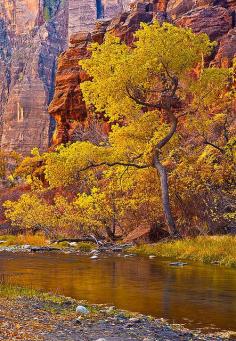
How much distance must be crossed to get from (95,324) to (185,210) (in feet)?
61.8

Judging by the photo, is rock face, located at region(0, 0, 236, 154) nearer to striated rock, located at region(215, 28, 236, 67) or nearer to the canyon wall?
the canyon wall

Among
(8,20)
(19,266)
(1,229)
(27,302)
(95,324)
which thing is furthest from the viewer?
(8,20)

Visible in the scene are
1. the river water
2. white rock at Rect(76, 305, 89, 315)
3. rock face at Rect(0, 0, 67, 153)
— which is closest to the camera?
white rock at Rect(76, 305, 89, 315)

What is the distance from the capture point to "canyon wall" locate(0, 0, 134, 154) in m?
152

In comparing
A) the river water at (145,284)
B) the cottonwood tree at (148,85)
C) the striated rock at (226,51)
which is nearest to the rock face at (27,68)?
the striated rock at (226,51)

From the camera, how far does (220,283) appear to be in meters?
14.3

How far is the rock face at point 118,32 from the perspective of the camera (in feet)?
180

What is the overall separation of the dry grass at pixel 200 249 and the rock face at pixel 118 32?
29491 mm

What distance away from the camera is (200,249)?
21828 millimetres

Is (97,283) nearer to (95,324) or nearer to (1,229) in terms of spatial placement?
(95,324)

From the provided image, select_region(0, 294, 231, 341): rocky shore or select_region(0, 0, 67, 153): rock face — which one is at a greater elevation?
select_region(0, 0, 67, 153): rock face

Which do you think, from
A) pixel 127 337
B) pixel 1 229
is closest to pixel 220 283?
pixel 127 337

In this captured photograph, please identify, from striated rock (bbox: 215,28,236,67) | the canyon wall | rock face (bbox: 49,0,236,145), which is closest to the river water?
striated rock (bbox: 215,28,236,67)

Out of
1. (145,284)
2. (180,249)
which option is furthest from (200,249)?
(145,284)
